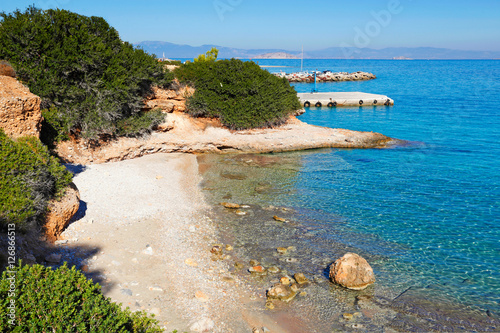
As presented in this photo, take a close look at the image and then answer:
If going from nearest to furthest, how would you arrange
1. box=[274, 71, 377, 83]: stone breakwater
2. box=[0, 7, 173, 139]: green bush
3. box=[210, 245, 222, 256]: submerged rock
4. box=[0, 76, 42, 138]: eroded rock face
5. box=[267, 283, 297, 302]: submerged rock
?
box=[267, 283, 297, 302]: submerged rock
box=[210, 245, 222, 256]: submerged rock
box=[0, 76, 42, 138]: eroded rock face
box=[0, 7, 173, 139]: green bush
box=[274, 71, 377, 83]: stone breakwater

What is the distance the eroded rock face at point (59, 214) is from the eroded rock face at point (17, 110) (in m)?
2.59

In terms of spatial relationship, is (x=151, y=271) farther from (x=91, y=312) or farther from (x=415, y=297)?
(x=415, y=297)

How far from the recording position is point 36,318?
4.50 metres

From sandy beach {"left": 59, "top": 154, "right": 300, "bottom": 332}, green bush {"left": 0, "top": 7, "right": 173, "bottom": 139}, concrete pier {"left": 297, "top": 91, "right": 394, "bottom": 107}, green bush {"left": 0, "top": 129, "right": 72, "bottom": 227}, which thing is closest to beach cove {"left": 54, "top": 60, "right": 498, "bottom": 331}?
sandy beach {"left": 59, "top": 154, "right": 300, "bottom": 332}

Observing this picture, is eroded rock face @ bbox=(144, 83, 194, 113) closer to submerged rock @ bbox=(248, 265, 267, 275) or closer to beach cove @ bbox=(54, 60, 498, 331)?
beach cove @ bbox=(54, 60, 498, 331)

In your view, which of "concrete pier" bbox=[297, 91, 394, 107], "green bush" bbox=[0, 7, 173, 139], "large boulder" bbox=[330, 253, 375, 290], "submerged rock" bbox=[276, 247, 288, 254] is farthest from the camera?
"concrete pier" bbox=[297, 91, 394, 107]

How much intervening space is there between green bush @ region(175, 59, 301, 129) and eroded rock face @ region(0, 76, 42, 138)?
47.7 ft

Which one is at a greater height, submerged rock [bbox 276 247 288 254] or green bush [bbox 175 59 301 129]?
green bush [bbox 175 59 301 129]

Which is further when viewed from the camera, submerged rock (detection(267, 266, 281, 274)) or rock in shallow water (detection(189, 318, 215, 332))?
submerged rock (detection(267, 266, 281, 274))

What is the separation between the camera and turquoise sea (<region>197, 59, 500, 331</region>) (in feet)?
31.3

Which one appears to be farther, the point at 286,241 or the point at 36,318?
the point at 286,241

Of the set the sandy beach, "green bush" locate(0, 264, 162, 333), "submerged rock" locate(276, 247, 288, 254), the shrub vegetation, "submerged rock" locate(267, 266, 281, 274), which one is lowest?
"submerged rock" locate(267, 266, 281, 274)

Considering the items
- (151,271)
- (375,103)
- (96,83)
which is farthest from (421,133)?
(151,271)

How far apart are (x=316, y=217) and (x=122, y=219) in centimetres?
733
